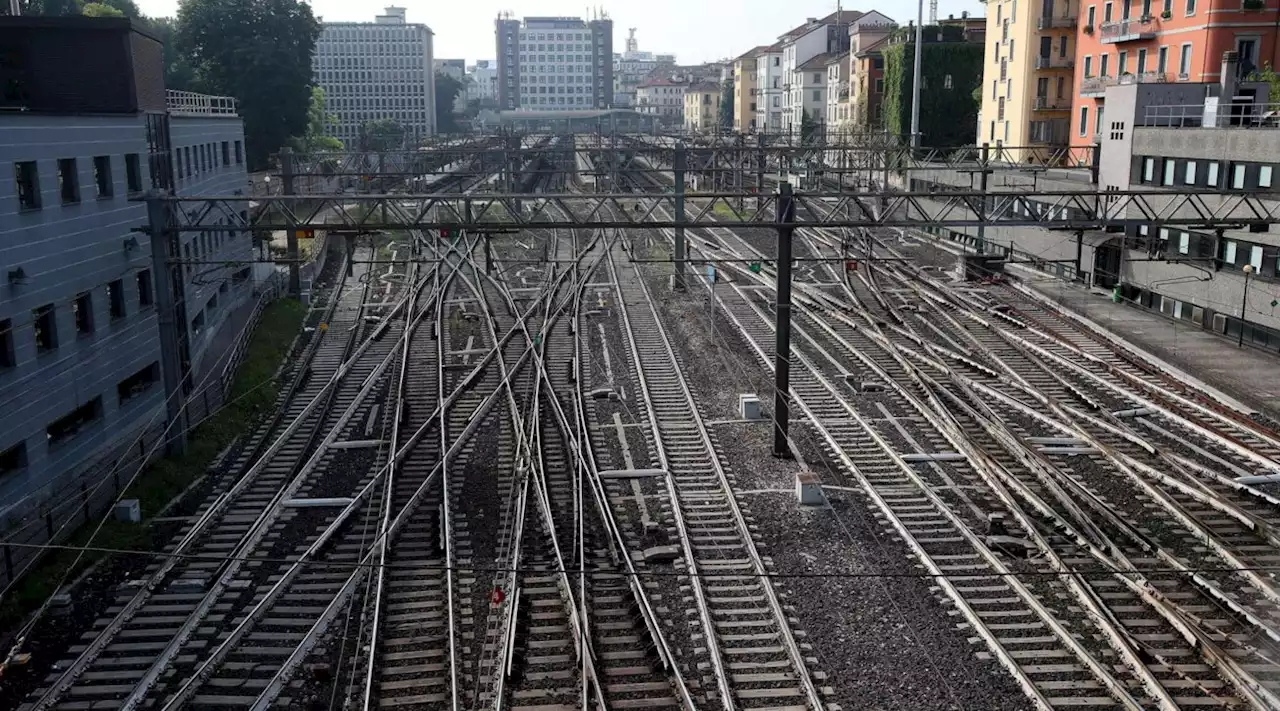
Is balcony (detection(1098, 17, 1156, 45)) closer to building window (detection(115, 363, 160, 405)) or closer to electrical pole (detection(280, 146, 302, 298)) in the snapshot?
electrical pole (detection(280, 146, 302, 298))

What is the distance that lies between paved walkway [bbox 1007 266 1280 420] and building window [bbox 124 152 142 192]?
1951cm

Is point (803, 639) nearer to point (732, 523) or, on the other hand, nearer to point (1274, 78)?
point (732, 523)

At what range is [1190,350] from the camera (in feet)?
78.4

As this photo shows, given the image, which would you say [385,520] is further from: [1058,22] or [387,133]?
[387,133]

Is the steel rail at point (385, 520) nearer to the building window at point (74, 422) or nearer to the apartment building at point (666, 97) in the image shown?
the building window at point (74, 422)

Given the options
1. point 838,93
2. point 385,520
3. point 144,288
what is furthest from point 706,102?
point 385,520

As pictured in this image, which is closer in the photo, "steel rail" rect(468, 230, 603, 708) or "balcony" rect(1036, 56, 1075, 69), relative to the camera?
"steel rail" rect(468, 230, 603, 708)

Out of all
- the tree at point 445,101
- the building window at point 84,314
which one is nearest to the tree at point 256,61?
the building window at point 84,314

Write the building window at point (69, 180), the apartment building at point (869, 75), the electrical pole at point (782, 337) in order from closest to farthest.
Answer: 1. the electrical pole at point (782, 337)
2. the building window at point (69, 180)
3. the apartment building at point (869, 75)

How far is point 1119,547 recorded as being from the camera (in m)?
13.2

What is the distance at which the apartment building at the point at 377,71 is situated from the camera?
13238 cm

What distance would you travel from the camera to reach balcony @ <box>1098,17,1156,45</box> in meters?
36.3

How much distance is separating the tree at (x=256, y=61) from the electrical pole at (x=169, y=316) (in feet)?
118

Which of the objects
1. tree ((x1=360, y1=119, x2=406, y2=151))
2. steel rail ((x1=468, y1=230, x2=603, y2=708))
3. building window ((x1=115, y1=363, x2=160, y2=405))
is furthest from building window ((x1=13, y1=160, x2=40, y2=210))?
tree ((x1=360, y1=119, x2=406, y2=151))
